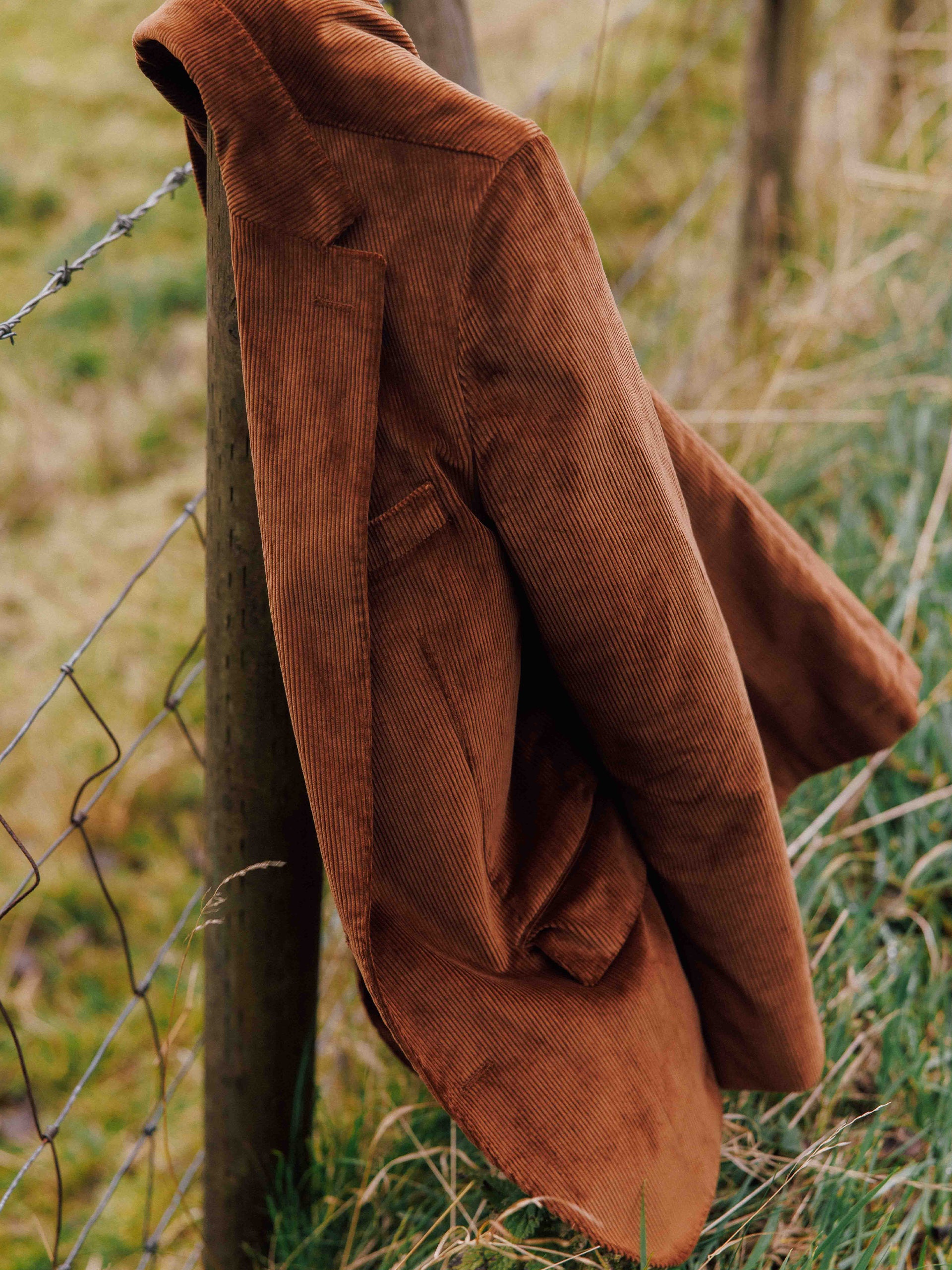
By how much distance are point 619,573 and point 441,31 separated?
70 cm

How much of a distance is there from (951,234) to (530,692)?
2.31 meters

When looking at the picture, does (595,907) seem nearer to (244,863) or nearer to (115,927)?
(244,863)

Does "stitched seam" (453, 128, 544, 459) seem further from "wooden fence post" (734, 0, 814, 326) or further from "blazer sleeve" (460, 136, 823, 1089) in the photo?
"wooden fence post" (734, 0, 814, 326)

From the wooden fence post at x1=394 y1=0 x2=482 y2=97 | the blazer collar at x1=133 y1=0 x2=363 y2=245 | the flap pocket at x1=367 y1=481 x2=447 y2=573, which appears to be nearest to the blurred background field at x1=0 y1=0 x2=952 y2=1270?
the wooden fence post at x1=394 y1=0 x2=482 y2=97

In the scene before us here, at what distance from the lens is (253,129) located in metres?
0.63

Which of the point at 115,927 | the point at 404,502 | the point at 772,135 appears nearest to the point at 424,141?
the point at 404,502

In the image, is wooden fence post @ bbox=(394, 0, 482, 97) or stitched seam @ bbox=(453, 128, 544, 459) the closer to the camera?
stitched seam @ bbox=(453, 128, 544, 459)

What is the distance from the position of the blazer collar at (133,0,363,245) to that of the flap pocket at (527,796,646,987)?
1.66 feet

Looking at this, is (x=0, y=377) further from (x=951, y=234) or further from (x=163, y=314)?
(x=951, y=234)

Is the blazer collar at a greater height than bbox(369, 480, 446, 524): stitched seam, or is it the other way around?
the blazer collar

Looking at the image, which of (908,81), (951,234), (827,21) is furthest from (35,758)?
(827,21)

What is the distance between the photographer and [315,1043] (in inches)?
44.8

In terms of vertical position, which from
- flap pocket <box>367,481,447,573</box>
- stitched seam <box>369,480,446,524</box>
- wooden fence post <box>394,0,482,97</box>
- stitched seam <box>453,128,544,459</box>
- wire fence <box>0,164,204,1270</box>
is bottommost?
wire fence <box>0,164,204,1270</box>

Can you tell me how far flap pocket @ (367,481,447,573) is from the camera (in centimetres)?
68
